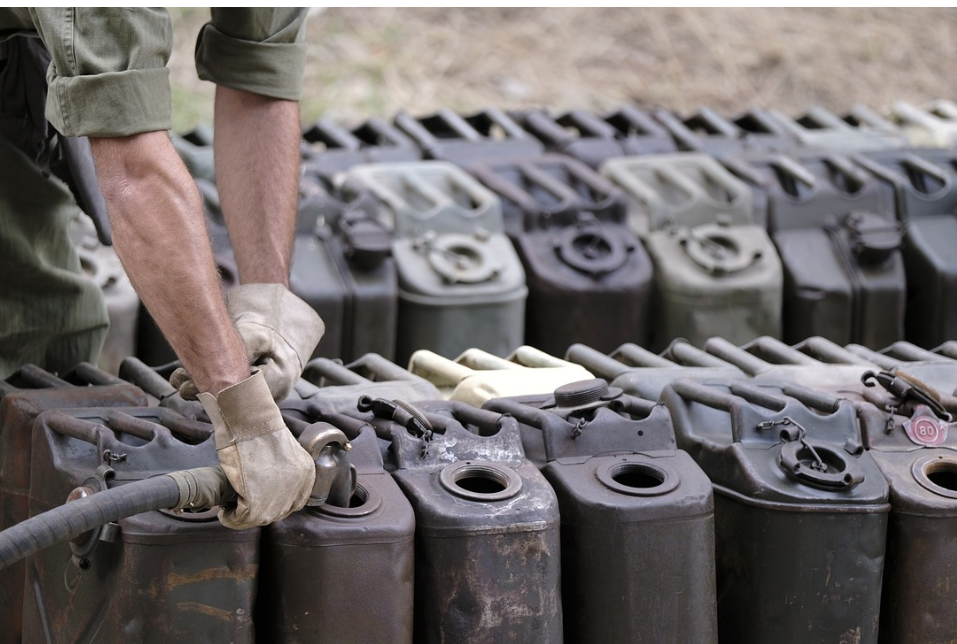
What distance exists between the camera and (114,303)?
398 centimetres

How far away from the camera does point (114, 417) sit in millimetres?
2572

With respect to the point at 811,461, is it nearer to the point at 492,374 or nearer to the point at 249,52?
the point at 492,374

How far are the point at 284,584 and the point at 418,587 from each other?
11.0 inches

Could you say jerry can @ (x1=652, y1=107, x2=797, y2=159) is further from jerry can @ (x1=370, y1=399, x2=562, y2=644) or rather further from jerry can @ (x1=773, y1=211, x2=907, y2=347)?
jerry can @ (x1=370, y1=399, x2=562, y2=644)

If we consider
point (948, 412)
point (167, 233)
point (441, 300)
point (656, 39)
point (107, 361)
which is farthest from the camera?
point (656, 39)

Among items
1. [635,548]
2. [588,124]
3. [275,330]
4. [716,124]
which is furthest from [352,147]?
[635,548]

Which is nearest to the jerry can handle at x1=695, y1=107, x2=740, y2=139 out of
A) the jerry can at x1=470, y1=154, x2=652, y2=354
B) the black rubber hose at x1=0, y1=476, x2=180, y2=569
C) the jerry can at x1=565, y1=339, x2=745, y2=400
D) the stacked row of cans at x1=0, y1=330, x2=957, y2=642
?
the jerry can at x1=470, y1=154, x2=652, y2=354

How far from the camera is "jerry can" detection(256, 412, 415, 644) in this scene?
238 cm

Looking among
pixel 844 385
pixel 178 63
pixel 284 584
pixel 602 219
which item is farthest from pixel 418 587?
pixel 178 63

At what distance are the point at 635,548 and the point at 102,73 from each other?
4.44 ft

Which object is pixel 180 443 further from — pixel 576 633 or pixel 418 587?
pixel 576 633

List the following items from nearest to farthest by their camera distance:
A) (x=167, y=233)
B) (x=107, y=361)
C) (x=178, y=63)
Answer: (x=167, y=233)
(x=107, y=361)
(x=178, y=63)

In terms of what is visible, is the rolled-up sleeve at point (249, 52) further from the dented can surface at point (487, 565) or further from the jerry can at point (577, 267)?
the jerry can at point (577, 267)

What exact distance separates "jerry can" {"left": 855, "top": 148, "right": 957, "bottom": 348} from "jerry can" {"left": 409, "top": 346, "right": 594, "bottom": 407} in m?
1.72
